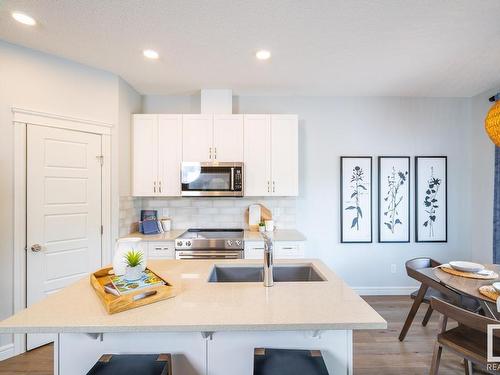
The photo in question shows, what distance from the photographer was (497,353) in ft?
4.99

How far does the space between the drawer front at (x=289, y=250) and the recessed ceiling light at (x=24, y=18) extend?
293 cm

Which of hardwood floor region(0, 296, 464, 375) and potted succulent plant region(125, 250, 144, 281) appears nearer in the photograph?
potted succulent plant region(125, 250, 144, 281)

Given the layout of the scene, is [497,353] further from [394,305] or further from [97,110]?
[97,110]

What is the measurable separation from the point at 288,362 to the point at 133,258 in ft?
3.00

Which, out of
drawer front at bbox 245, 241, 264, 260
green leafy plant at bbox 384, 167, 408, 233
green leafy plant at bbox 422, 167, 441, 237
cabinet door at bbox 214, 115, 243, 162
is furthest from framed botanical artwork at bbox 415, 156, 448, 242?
cabinet door at bbox 214, 115, 243, 162

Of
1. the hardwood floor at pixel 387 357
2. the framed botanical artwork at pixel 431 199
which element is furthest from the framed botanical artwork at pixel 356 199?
the hardwood floor at pixel 387 357

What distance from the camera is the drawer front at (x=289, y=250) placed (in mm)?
2947

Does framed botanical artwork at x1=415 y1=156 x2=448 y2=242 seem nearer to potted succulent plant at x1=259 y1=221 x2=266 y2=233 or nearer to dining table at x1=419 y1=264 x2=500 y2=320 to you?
dining table at x1=419 y1=264 x2=500 y2=320

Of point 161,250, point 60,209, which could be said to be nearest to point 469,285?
point 161,250

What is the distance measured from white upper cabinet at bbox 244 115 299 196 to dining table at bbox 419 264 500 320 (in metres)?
1.62

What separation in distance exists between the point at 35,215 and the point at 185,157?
1.57 meters

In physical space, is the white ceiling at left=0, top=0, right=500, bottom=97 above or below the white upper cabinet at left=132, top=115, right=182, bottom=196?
above

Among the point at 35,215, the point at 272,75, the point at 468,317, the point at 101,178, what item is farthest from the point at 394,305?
the point at 35,215

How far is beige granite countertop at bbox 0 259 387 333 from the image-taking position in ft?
3.53
